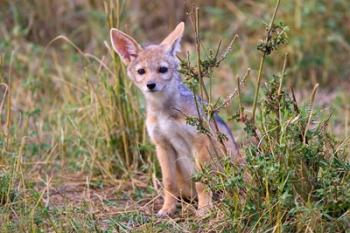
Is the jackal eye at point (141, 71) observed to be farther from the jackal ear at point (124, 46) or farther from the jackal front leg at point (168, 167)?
the jackal front leg at point (168, 167)

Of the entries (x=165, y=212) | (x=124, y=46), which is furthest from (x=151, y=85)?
(x=165, y=212)

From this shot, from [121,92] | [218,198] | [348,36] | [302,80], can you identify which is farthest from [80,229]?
[348,36]

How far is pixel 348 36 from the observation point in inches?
362

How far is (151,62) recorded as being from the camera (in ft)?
19.7

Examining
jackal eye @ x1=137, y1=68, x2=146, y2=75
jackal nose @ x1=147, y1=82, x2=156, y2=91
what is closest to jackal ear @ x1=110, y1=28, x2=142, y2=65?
jackal eye @ x1=137, y1=68, x2=146, y2=75

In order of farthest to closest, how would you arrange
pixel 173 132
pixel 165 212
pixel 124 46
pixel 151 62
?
pixel 124 46 → pixel 151 62 → pixel 173 132 → pixel 165 212

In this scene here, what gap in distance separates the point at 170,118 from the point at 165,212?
61cm

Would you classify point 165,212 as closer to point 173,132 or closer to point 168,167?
point 168,167

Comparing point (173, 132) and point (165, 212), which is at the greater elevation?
point (173, 132)

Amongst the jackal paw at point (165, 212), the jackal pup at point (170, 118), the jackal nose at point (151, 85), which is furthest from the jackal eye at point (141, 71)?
the jackal paw at point (165, 212)

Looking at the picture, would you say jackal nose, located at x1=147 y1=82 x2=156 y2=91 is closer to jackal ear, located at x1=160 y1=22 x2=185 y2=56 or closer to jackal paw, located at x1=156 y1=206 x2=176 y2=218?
jackal ear, located at x1=160 y1=22 x2=185 y2=56

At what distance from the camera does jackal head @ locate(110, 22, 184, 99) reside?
592 cm

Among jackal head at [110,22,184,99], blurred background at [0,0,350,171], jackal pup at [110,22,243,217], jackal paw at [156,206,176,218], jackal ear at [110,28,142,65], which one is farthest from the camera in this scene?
blurred background at [0,0,350,171]

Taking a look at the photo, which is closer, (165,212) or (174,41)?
(165,212)
